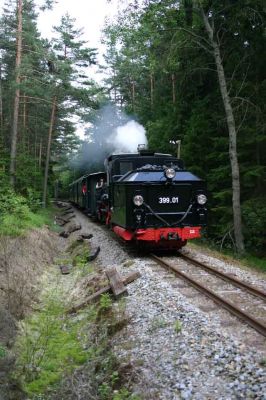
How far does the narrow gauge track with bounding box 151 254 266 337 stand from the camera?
6094mm

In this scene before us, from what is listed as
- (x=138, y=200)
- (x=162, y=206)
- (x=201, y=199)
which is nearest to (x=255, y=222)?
(x=201, y=199)

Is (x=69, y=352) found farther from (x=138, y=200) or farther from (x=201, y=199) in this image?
(x=201, y=199)

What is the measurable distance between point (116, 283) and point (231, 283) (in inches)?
86.3

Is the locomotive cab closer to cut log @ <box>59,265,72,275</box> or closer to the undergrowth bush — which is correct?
cut log @ <box>59,265,72,275</box>

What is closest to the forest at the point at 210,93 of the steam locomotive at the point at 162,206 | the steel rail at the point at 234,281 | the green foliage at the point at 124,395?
the steam locomotive at the point at 162,206

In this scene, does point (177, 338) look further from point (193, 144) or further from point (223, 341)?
point (193, 144)

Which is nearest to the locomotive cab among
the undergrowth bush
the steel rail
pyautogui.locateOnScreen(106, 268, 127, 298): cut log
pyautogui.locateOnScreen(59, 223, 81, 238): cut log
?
the steel rail

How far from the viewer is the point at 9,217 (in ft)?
45.7

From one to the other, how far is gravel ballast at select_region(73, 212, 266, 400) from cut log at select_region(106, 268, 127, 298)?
0.19 metres

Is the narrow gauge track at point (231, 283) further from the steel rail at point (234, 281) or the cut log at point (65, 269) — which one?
the cut log at point (65, 269)

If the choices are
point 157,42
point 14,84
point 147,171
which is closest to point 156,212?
point 147,171

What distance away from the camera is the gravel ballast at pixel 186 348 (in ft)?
15.1

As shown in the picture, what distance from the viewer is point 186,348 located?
554cm

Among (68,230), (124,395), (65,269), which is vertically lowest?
(124,395)
